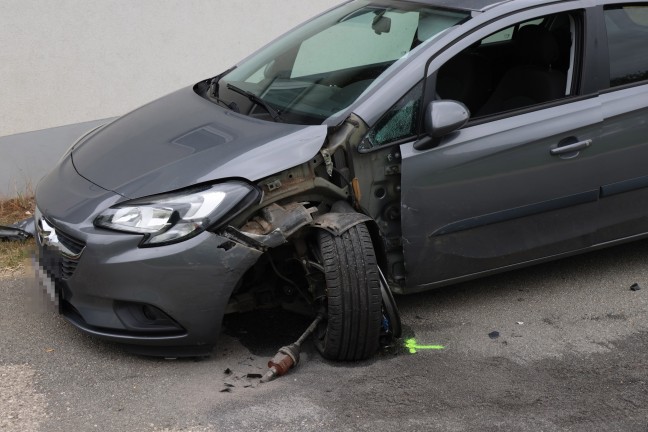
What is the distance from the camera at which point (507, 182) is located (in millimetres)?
4305

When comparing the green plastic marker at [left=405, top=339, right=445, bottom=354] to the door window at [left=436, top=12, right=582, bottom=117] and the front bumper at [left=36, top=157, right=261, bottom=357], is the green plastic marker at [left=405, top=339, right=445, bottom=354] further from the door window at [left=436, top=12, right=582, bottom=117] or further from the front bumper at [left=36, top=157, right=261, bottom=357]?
the door window at [left=436, top=12, right=582, bottom=117]

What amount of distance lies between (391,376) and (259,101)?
1.56m

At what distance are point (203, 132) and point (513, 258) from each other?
66.3 inches

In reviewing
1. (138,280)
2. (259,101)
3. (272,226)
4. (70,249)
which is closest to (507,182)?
(272,226)

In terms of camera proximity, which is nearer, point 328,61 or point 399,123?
point 399,123

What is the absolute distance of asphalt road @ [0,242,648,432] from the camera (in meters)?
3.64

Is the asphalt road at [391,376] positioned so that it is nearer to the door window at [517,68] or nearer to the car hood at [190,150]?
the car hood at [190,150]

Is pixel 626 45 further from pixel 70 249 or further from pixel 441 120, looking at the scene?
pixel 70 249

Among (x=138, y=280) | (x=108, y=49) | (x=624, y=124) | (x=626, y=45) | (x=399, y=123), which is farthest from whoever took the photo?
(x=108, y=49)

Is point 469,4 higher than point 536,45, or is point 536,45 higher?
point 469,4

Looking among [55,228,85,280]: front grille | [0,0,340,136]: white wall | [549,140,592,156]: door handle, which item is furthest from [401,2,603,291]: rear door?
[0,0,340,136]: white wall

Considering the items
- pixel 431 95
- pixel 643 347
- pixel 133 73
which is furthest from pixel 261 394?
pixel 133 73

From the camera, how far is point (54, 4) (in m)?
6.27

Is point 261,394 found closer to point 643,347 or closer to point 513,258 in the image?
point 513,258
